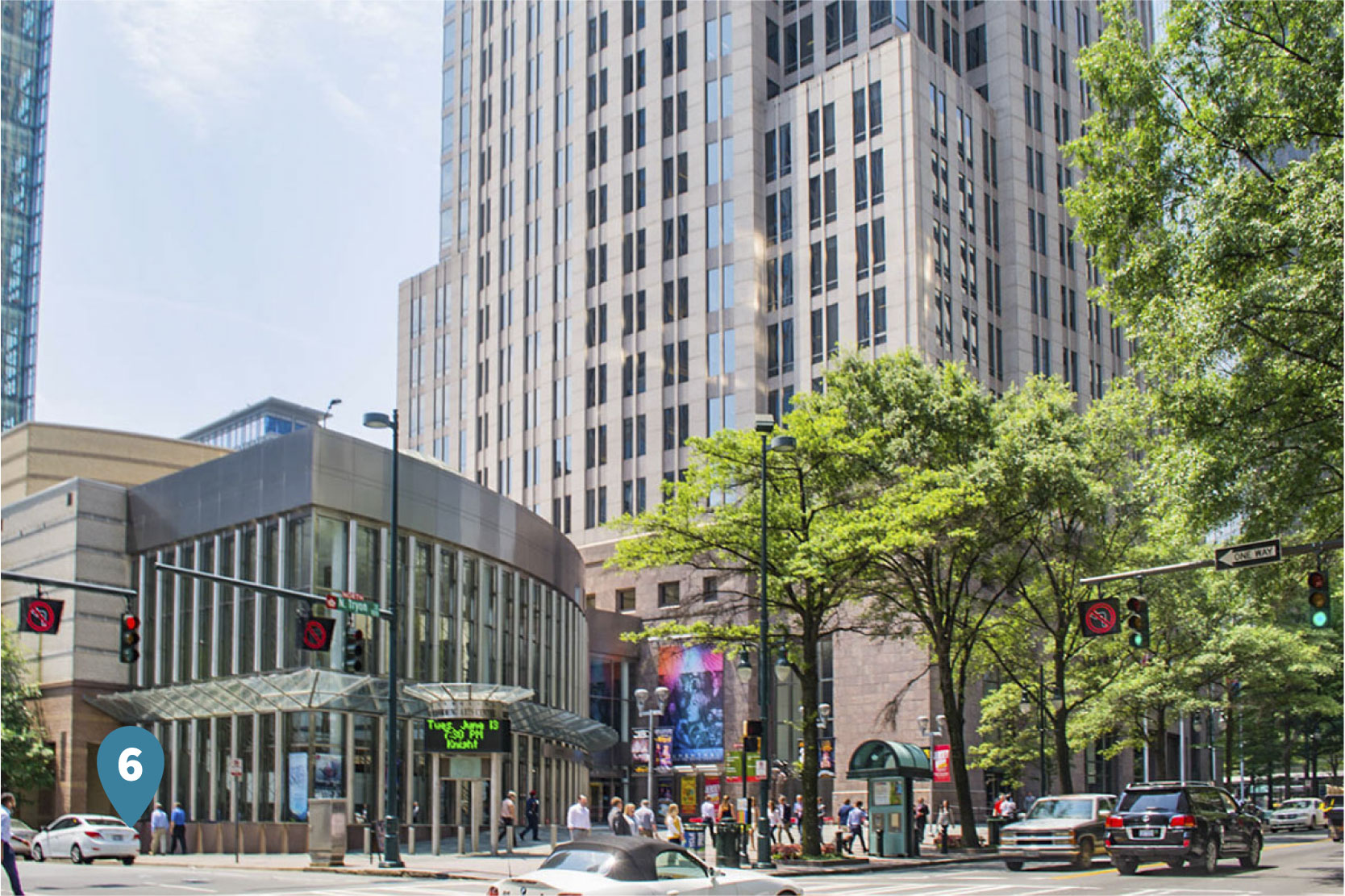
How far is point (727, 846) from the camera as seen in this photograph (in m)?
32.8

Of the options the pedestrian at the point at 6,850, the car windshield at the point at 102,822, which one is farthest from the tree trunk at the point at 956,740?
the pedestrian at the point at 6,850

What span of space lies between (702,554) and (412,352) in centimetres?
7341

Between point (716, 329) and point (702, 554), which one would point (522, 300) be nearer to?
point (716, 329)

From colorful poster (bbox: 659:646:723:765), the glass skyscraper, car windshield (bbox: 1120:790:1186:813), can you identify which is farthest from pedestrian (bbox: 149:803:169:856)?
the glass skyscraper

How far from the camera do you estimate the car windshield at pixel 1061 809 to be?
115 ft

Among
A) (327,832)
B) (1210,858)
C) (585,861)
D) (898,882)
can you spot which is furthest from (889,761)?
(585,861)

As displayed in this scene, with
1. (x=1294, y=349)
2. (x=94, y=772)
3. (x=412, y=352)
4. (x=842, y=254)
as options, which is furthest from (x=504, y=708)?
(x=412, y=352)

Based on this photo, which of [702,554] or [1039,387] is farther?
[1039,387]

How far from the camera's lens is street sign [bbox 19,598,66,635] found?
23.5m

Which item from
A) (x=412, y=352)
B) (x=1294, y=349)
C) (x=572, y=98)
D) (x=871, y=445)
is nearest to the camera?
(x=1294, y=349)

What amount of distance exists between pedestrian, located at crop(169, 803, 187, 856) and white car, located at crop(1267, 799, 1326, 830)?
4558 cm

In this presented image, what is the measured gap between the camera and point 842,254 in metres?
81.4

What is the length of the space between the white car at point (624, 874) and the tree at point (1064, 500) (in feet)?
83.2

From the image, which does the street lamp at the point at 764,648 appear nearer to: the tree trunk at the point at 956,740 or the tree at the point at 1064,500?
the tree trunk at the point at 956,740
